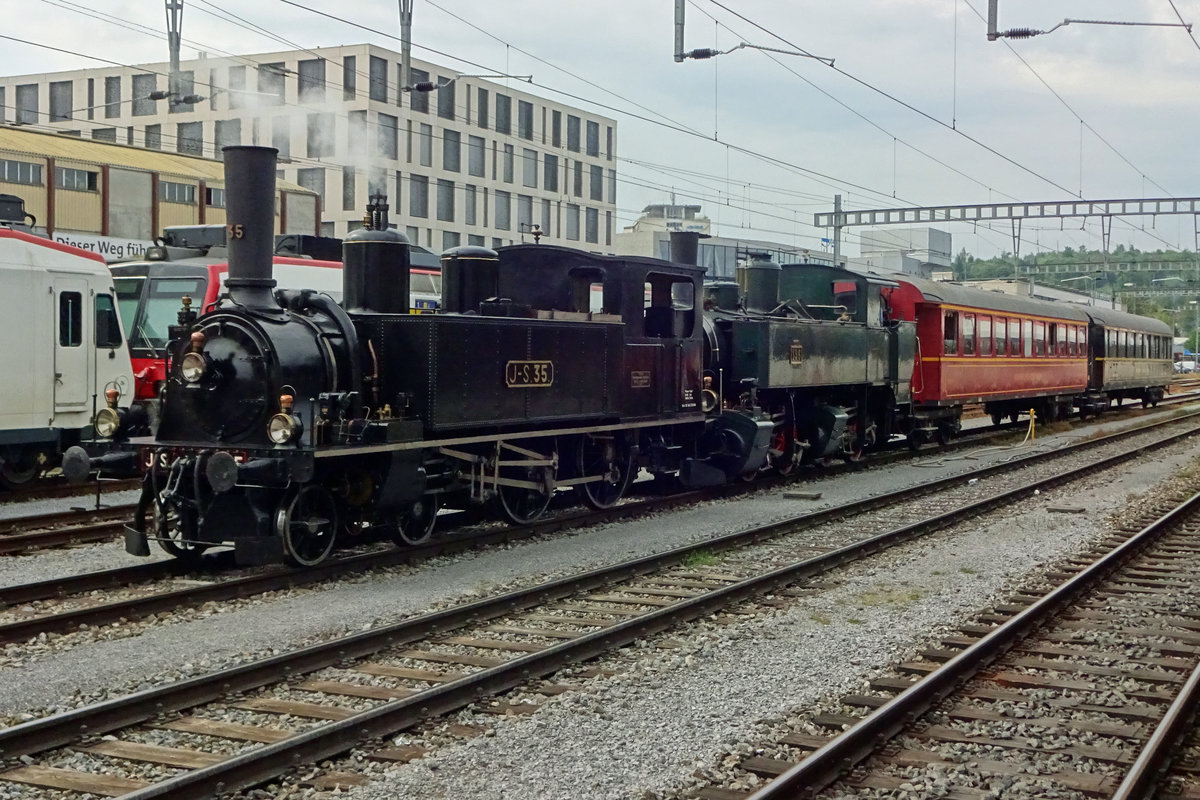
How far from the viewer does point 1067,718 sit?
629 centimetres

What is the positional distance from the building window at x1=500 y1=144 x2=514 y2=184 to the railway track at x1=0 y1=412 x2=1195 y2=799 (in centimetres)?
4675

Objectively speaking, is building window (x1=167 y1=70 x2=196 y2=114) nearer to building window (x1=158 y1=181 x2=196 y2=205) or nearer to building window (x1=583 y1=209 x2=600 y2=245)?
building window (x1=158 y1=181 x2=196 y2=205)

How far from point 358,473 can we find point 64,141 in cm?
3151

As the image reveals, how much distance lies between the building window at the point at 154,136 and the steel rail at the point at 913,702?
1907 inches

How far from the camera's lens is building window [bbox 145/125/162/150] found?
51.3 metres

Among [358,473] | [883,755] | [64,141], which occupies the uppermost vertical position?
[64,141]

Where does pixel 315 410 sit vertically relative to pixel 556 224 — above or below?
below

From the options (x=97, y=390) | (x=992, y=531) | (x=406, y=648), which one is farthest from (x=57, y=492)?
(x=992, y=531)

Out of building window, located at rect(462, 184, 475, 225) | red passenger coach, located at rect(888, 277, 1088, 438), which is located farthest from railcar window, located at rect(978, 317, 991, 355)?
building window, located at rect(462, 184, 475, 225)

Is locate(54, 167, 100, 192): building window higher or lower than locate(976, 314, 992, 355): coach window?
higher

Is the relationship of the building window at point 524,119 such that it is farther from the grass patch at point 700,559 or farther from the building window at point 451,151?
the grass patch at point 700,559

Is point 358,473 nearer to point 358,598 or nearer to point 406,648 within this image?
point 358,598

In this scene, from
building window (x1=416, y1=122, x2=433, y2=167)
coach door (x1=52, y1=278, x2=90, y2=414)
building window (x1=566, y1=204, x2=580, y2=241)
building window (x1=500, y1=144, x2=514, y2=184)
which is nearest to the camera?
coach door (x1=52, y1=278, x2=90, y2=414)

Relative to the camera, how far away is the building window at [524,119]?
57844mm
